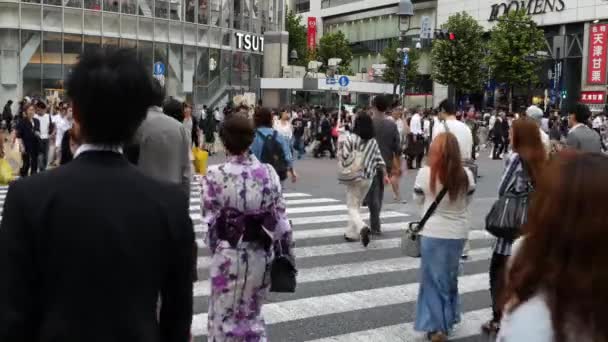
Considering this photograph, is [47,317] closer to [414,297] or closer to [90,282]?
[90,282]

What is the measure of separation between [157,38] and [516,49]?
24.6m

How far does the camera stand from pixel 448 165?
18.9ft

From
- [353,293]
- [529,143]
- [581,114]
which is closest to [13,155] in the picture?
[353,293]

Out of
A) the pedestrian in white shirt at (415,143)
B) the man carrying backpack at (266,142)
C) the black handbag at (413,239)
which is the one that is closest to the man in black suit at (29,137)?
the man carrying backpack at (266,142)

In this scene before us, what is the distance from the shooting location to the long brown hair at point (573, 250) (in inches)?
76.8

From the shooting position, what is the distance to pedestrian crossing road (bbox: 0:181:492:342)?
6324 millimetres

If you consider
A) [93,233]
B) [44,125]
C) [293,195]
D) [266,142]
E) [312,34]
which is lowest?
[293,195]

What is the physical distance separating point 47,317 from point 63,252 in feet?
0.68

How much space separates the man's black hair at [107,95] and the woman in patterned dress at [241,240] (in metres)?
2.43

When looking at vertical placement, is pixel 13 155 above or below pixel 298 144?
above

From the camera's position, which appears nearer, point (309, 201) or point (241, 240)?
point (241, 240)

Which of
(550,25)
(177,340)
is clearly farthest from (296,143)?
(550,25)

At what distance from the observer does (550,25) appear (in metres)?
59.2

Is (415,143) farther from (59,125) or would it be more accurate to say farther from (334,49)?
(334,49)
